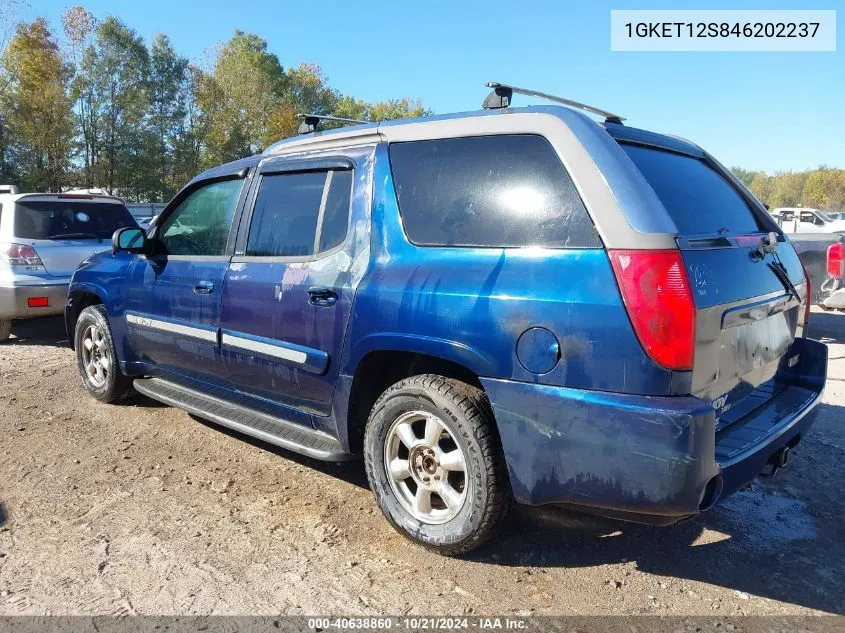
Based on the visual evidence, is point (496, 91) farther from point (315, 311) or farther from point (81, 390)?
point (81, 390)

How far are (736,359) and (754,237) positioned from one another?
2.02 ft

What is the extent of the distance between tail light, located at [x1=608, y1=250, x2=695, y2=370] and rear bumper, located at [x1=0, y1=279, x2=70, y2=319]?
6947mm

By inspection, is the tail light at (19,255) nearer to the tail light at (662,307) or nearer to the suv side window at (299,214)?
the suv side window at (299,214)

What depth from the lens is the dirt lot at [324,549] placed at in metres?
2.57

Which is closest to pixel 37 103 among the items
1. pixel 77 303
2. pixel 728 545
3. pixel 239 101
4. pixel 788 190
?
pixel 239 101

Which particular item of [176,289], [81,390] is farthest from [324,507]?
[81,390]

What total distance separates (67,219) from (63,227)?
0.12 m

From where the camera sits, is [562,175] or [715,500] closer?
[715,500]

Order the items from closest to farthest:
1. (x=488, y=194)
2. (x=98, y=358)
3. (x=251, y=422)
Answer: (x=488, y=194) → (x=251, y=422) → (x=98, y=358)

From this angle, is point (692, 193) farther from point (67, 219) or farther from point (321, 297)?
point (67, 219)

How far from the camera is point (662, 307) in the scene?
2.24 metres

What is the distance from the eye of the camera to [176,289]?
4.14 metres

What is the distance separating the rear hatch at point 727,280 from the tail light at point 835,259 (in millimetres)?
6136

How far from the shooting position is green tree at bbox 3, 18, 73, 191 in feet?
112
